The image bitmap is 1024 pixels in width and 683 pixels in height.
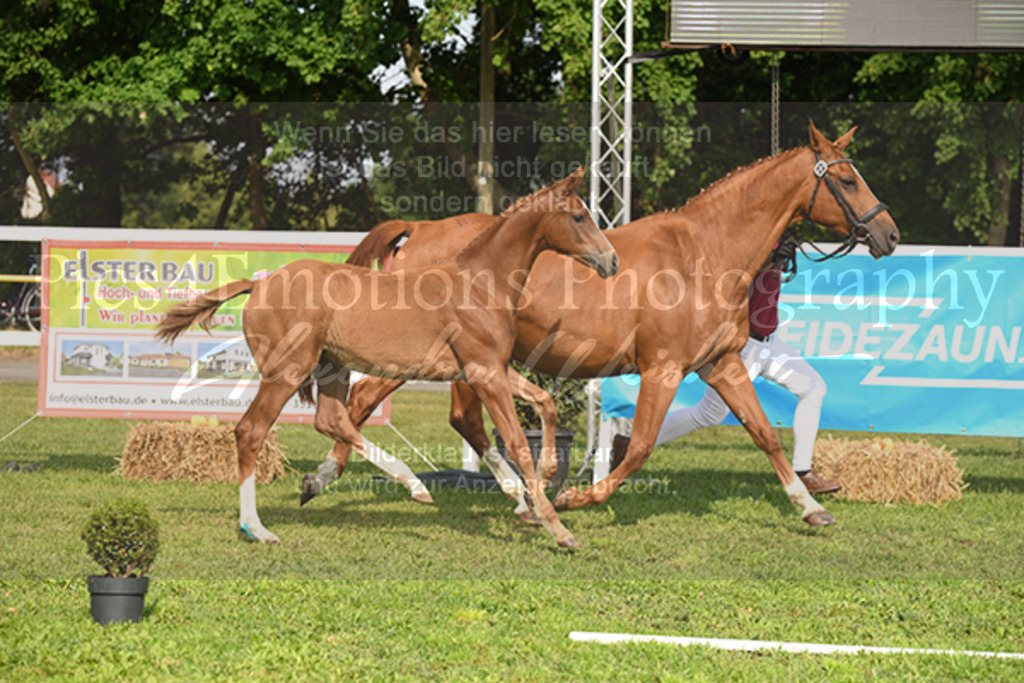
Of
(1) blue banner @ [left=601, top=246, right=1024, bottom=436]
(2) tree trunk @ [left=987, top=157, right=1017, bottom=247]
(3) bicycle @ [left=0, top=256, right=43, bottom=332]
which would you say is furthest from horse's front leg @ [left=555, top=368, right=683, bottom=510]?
(3) bicycle @ [left=0, top=256, right=43, bottom=332]

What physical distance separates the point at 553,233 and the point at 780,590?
2.55 metres

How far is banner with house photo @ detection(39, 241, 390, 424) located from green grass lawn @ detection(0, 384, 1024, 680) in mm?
777

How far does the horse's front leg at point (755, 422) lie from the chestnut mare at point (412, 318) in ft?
4.63

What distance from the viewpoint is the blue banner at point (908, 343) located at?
28.8ft

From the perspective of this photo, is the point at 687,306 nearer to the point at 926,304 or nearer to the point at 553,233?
the point at 553,233


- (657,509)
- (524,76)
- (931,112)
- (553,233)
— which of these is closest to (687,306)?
(553,233)

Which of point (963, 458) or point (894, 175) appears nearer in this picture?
point (963, 458)

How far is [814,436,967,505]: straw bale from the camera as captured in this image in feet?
27.3

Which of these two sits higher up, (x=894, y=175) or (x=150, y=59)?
(x=150, y=59)

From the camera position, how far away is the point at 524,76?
2333 centimetres

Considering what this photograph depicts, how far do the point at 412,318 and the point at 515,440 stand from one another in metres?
1.02

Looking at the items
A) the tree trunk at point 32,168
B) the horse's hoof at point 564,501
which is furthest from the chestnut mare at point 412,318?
the tree trunk at point 32,168

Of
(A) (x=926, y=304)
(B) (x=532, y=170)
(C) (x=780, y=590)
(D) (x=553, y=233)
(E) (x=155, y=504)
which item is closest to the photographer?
(C) (x=780, y=590)

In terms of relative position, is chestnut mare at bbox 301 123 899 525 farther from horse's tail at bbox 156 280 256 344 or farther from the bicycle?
the bicycle
